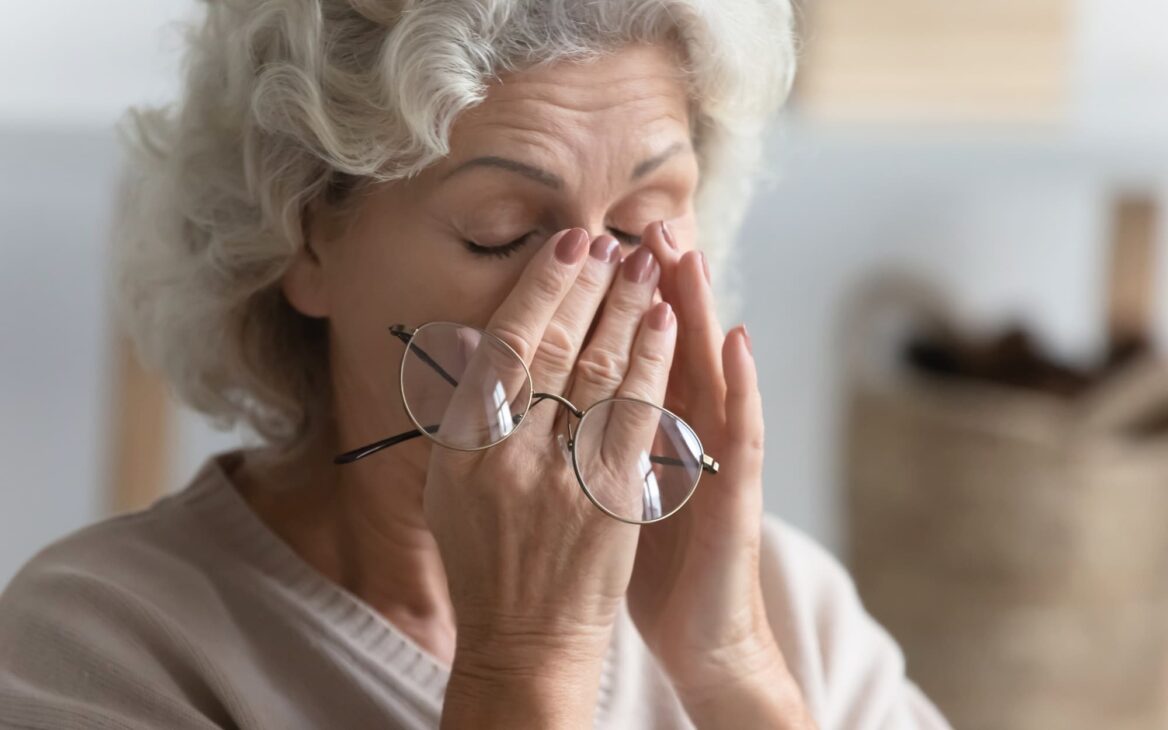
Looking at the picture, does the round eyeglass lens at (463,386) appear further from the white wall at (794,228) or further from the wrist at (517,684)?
the white wall at (794,228)

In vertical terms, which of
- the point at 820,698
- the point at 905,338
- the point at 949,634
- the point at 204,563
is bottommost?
the point at 204,563

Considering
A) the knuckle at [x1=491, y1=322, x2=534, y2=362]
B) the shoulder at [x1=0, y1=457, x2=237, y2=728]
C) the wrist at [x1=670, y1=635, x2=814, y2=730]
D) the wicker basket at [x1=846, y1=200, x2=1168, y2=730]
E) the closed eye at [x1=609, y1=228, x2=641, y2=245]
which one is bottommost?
the shoulder at [x1=0, y1=457, x2=237, y2=728]

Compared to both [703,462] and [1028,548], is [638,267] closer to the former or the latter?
[703,462]

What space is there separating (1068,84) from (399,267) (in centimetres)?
155

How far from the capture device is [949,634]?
230cm

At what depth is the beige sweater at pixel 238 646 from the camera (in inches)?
40.0

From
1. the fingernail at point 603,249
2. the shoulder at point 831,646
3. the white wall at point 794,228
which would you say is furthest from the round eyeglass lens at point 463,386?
the white wall at point 794,228

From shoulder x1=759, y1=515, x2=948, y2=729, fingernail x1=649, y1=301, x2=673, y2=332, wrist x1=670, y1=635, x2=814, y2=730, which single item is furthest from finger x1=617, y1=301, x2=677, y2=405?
shoulder x1=759, y1=515, x2=948, y2=729

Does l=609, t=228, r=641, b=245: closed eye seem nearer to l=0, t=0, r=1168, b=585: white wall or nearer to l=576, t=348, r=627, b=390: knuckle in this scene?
l=576, t=348, r=627, b=390: knuckle

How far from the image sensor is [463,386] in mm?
1000

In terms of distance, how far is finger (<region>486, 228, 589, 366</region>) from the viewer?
0.99 metres

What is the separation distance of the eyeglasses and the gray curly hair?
150 mm

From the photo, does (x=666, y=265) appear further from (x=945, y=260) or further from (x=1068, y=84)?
(x=945, y=260)

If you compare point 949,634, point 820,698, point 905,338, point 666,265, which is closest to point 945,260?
point 905,338
